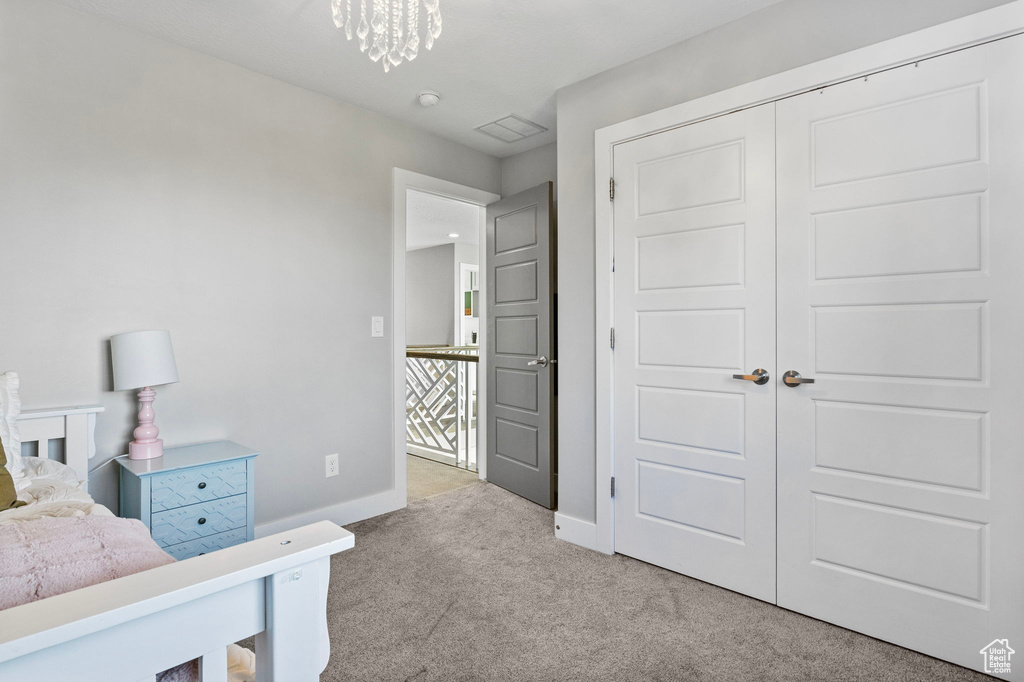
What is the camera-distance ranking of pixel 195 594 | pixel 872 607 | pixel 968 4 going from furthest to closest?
pixel 872 607, pixel 968 4, pixel 195 594

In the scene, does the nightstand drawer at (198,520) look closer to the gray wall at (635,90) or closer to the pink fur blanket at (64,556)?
the pink fur blanket at (64,556)

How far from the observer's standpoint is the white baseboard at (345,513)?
8.80 ft

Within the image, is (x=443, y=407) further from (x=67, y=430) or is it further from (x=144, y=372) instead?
(x=67, y=430)

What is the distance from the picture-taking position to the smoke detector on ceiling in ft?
9.26

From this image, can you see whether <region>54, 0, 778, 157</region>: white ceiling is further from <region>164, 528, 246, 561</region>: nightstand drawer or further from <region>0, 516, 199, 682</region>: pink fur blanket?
<region>164, 528, 246, 561</region>: nightstand drawer


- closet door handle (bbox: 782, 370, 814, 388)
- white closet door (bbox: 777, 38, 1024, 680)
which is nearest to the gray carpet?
white closet door (bbox: 777, 38, 1024, 680)

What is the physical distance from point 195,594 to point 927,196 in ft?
7.47

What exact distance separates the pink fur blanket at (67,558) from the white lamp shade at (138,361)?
1093 mm

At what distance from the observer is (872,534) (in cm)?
185

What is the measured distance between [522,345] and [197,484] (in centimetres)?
200

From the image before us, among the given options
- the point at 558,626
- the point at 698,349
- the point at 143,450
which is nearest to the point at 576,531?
the point at 558,626

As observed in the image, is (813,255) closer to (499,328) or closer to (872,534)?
(872,534)

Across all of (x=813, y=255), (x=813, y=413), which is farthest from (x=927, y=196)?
(x=813, y=413)

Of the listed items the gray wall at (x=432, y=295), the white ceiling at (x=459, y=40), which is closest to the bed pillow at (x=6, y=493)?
the white ceiling at (x=459, y=40)
